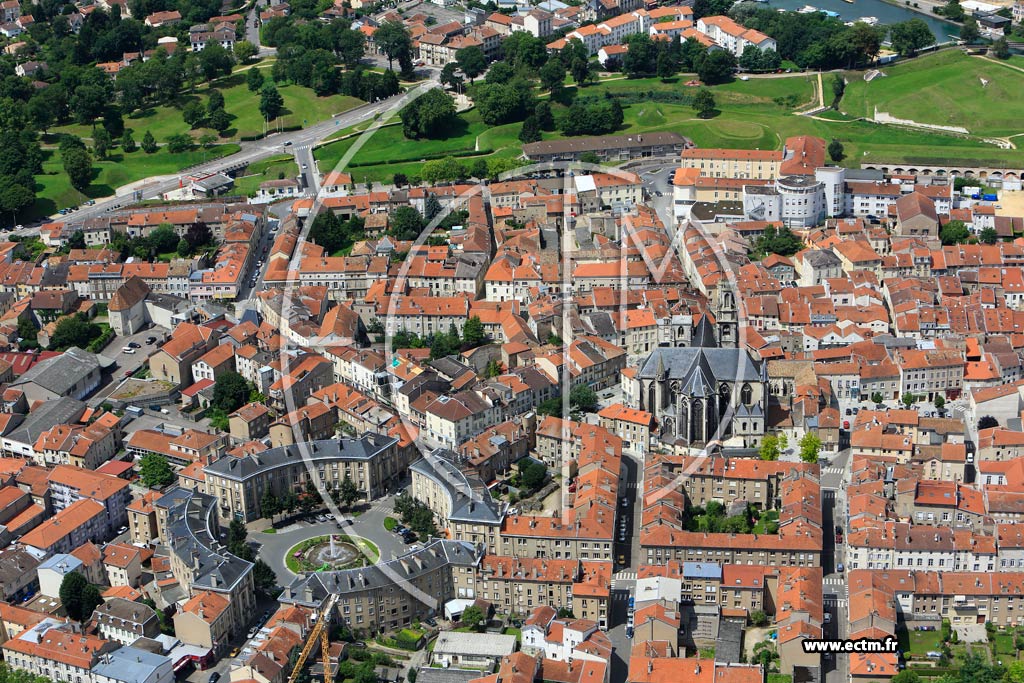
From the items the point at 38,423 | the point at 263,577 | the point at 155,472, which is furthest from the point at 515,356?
the point at 38,423

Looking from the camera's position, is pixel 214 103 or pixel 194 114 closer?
pixel 194 114

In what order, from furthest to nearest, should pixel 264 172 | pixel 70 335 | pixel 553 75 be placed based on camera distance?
pixel 553 75 → pixel 264 172 → pixel 70 335

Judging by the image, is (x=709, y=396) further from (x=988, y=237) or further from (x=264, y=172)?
(x=264, y=172)

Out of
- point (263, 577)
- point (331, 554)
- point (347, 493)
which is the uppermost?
point (263, 577)

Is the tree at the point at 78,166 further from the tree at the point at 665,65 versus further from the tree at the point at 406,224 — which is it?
the tree at the point at 665,65

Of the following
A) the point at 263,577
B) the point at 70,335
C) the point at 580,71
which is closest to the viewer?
the point at 263,577

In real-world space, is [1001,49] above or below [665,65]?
below

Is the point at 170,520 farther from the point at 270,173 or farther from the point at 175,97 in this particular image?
the point at 175,97

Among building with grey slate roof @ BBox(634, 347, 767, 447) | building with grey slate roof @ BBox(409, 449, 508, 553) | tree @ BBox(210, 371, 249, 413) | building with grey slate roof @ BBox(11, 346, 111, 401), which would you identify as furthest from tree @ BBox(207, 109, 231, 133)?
building with grey slate roof @ BBox(634, 347, 767, 447)

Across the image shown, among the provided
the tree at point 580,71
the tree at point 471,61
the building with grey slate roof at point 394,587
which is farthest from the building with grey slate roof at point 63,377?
the tree at point 580,71
